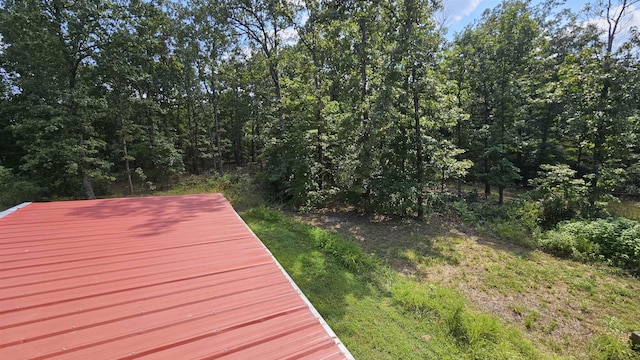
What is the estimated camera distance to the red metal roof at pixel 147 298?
5.08ft

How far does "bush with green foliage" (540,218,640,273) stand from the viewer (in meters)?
5.85

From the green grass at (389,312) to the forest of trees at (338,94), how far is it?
3.74m

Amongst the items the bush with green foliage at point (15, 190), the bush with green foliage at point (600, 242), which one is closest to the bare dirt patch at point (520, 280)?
the bush with green foliage at point (600, 242)

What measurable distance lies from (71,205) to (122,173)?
36.3ft

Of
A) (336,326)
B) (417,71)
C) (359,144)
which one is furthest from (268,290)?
(417,71)

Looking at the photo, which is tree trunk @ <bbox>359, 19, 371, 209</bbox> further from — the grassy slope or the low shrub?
the low shrub

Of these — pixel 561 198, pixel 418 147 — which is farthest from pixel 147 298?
pixel 561 198

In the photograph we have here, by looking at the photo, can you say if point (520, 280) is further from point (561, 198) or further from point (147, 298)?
point (147, 298)

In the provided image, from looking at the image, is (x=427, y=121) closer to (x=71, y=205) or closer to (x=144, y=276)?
(x=144, y=276)

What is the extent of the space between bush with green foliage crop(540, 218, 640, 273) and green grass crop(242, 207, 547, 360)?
4060mm

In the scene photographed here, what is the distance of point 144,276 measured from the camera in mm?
2320

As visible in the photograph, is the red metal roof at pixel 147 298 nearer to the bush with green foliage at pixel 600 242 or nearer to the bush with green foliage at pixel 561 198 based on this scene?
the bush with green foliage at pixel 600 242

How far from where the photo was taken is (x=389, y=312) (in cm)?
386

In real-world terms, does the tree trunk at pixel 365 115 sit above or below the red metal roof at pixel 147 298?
above
